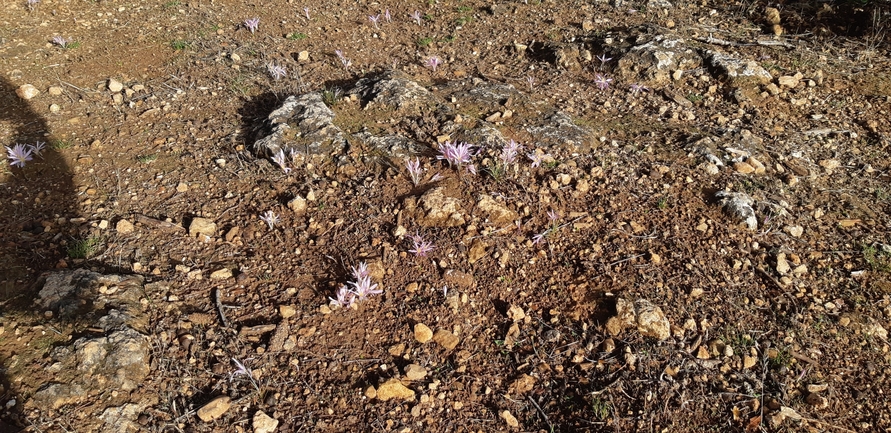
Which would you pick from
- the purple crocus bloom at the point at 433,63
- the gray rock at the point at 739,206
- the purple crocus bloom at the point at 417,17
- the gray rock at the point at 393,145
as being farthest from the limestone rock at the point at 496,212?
the purple crocus bloom at the point at 417,17

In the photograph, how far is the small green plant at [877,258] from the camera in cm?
386

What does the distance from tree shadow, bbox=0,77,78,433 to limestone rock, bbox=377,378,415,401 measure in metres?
1.87

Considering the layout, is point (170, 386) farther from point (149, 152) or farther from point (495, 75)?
point (495, 75)

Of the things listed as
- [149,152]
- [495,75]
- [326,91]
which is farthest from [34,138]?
[495,75]

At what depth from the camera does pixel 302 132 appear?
494cm

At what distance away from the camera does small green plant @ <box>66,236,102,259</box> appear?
393 cm

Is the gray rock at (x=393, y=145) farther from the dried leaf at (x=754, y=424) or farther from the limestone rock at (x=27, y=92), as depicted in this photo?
the limestone rock at (x=27, y=92)

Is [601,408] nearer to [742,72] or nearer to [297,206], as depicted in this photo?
[297,206]

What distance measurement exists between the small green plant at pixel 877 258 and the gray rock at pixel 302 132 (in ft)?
13.4

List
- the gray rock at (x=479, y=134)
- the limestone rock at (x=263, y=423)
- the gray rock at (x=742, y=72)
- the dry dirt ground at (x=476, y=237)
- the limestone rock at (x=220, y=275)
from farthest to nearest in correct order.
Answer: the gray rock at (x=742, y=72)
the gray rock at (x=479, y=134)
the limestone rock at (x=220, y=275)
the dry dirt ground at (x=476, y=237)
the limestone rock at (x=263, y=423)

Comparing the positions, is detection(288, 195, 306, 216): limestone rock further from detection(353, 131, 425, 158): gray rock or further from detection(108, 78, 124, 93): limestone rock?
detection(108, 78, 124, 93): limestone rock

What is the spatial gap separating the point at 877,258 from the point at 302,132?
15.1 feet

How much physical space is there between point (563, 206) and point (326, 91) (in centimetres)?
261

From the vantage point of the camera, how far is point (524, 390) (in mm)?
3285
